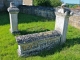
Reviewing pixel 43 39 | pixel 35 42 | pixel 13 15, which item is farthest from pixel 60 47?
pixel 13 15

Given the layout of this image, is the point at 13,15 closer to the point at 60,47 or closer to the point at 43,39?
the point at 43,39

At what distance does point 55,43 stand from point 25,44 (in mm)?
1290

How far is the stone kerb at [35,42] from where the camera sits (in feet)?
16.7

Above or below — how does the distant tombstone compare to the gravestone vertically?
above

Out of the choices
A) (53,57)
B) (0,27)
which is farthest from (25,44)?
(0,27)

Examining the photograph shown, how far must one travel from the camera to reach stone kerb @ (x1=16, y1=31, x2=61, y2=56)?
16.7ft

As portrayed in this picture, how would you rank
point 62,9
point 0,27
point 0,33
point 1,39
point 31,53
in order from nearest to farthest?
point 31,53 → point 62,9 → point 1,39 → point 0,33 → point 0,27

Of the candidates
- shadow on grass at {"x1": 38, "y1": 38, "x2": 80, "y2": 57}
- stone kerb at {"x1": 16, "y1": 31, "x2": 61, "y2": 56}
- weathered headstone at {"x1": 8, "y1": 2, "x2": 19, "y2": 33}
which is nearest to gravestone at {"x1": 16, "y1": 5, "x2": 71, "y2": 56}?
stone kerb at {"x1": 16, "y1": 31, "x2": 61, "y2": 56}

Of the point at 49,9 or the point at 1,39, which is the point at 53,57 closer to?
the point at 1,39

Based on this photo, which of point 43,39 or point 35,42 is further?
point 43,39

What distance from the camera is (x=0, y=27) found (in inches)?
332

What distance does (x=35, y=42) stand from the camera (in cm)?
527

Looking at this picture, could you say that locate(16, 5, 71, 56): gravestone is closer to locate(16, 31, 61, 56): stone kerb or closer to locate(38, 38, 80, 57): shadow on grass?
locate(16, 31, 61, 56): stone kerb

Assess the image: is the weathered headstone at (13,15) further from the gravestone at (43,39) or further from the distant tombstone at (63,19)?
the distant tombstone at (63,19)
